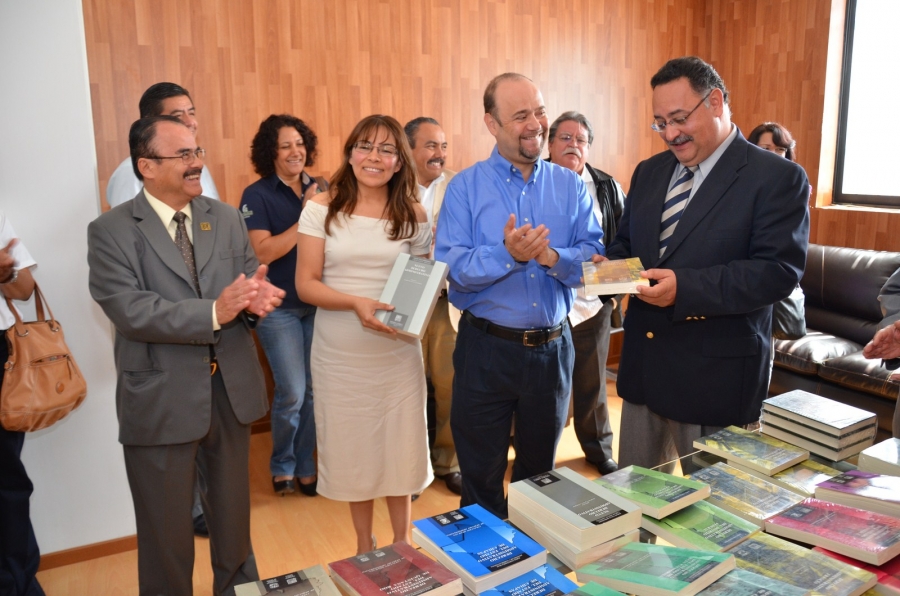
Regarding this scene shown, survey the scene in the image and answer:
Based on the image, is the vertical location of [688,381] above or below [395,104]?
below

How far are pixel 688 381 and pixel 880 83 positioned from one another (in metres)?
4.27

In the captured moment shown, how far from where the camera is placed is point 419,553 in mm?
1375

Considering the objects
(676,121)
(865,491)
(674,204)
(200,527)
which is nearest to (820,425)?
(865,491)

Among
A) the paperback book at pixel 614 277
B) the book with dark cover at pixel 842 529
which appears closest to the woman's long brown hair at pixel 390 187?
the paperback book at pixel 614 277

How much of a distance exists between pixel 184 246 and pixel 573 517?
1.56 meters

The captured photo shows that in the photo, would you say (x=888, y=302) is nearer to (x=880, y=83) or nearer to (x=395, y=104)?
(x=395, y=104)

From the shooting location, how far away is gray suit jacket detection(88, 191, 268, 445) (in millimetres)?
2049

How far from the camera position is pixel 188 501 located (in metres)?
2.26

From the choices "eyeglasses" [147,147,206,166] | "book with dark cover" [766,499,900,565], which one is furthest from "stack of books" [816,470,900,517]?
"eyeglasses" [147,147,206,166]

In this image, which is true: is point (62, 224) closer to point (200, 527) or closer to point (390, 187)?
point (390, 187)

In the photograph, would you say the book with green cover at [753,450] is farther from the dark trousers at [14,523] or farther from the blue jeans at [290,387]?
the dark trousers at [14,523]

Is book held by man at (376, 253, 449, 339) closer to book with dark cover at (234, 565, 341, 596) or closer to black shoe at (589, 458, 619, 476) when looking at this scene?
book with dark cover at (234, 565, 341, 596)

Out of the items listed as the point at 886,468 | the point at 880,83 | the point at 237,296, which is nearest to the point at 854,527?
the point at 886,468

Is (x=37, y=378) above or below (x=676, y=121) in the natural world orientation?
below
